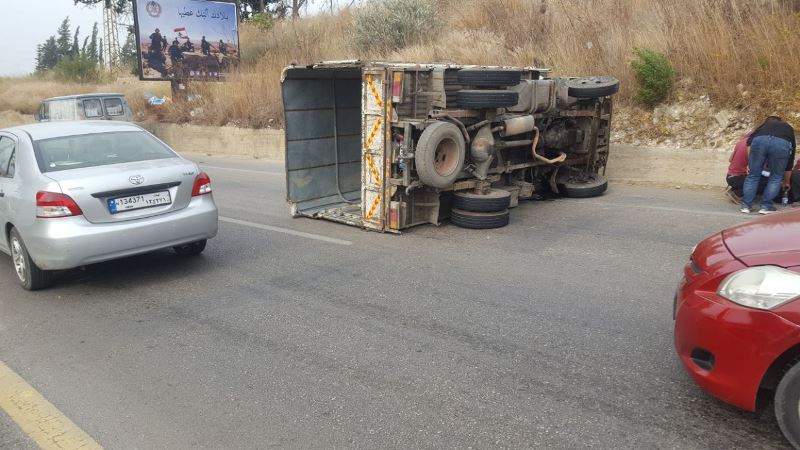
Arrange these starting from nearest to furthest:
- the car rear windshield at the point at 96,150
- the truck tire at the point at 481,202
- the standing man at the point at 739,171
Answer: the car rear windshield at the point at 96,150, the truck tire at the point at 481,202, the standing man at the point at 739,171

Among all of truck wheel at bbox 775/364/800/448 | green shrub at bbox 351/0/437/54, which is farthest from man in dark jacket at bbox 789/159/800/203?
green shrub at bbox 351/0/437/54

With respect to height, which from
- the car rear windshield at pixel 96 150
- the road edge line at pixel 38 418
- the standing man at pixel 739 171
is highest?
the car rear windshield at pixel 96 150

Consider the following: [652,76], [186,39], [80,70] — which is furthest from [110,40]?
[652,76]

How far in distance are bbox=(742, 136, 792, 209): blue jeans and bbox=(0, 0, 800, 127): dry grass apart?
9.62 feet

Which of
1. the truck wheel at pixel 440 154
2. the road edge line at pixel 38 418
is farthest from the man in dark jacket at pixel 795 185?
the road edge line at pixel 38 418

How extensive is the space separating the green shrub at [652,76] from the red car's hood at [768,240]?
8.91m

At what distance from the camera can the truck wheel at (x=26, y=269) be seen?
568cm

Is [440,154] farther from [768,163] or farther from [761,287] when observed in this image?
[761,287]

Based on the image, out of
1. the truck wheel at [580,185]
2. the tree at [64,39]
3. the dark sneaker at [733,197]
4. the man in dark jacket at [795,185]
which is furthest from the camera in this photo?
the tree at [64,39]

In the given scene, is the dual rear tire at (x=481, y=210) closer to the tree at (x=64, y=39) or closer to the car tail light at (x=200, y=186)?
the car tail light at (x=200, y=186)

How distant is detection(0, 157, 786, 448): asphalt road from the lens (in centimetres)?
335

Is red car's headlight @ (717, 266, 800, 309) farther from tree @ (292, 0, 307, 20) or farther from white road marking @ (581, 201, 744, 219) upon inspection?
tree @ (292, 0, 307, 20)

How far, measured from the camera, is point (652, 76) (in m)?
11.9

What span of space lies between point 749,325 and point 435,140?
466 cm
